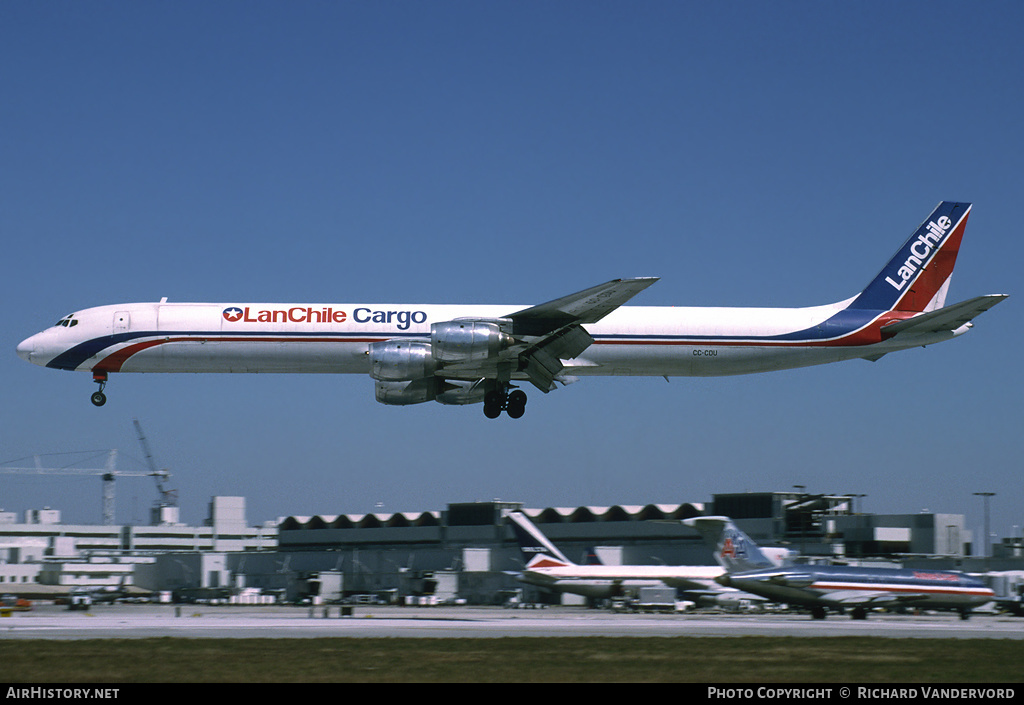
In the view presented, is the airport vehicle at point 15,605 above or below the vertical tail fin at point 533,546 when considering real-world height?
below

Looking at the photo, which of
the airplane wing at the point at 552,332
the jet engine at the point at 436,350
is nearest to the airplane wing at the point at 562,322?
the airplane wing at the point at 552,332

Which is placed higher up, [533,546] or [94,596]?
[533,546]

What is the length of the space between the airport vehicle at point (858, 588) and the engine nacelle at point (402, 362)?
23.3 meters

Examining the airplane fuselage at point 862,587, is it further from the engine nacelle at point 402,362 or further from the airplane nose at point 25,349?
the airplane nose at point 25,349

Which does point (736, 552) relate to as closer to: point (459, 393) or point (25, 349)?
point (459, 393)

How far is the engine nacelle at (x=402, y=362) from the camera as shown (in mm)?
44094

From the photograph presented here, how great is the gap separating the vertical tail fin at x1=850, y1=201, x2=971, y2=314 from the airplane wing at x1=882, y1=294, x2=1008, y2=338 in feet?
8.95

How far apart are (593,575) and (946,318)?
3361cm

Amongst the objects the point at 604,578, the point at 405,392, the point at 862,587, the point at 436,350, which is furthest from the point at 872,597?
the point at 436,350

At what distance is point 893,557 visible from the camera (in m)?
81.6

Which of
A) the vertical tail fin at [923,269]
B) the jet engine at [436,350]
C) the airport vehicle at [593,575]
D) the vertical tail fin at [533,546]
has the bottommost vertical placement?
the airport vehicle at [593,575]

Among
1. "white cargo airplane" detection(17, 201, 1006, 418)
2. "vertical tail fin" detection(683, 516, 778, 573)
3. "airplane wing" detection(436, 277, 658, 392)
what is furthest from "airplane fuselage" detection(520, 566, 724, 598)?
"airplane wing" detection(436, 277, 658, 392)

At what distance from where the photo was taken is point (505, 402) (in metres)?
47.9
